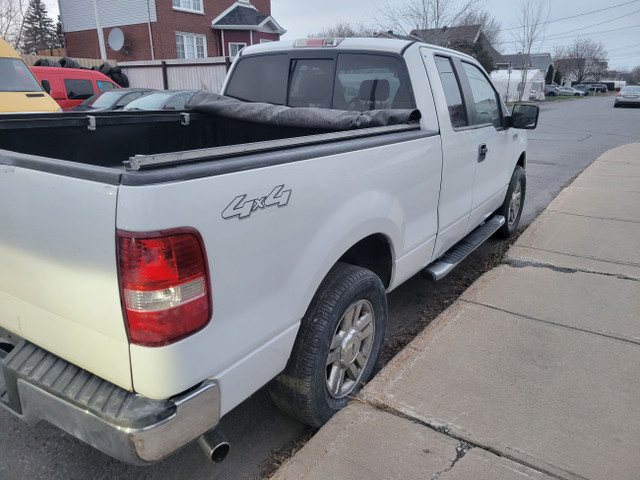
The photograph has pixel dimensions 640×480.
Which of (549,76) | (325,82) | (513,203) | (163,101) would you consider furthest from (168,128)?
(549,76)

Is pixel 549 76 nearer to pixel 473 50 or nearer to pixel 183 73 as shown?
pixel 473 50

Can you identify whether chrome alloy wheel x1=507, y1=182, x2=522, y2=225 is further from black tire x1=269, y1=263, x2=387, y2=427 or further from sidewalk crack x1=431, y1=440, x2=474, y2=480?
sidewalk crack x1=431, y1=440, x2=474, y2=480

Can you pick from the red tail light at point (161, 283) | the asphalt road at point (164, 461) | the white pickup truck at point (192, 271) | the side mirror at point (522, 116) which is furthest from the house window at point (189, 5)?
the red tail light at point (161, 283)

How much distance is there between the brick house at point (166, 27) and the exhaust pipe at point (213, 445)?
24.9 meters

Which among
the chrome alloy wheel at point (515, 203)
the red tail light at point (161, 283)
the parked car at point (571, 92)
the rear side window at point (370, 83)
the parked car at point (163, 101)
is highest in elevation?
the rear side window at point (370, 83)

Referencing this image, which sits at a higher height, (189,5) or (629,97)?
(189,5)

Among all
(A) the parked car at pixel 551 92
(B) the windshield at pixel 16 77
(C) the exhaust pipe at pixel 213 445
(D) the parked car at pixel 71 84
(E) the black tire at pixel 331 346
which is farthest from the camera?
(A) the parked car at pixel 551 92

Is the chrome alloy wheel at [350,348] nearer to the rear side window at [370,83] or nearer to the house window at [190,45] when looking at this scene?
the rear side window at [370,83]

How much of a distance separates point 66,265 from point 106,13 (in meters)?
28.9

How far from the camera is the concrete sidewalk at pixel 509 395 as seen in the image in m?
2.31

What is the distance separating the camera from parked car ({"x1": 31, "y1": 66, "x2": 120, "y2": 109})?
43.3 ft

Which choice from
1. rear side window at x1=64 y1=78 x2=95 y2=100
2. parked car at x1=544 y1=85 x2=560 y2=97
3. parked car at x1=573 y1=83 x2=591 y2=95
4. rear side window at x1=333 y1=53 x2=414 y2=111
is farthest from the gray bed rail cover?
parked car at x1=573 y1=83 x2=591 y2=95

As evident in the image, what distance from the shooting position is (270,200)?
1.93 meters

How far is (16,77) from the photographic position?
8.29m
